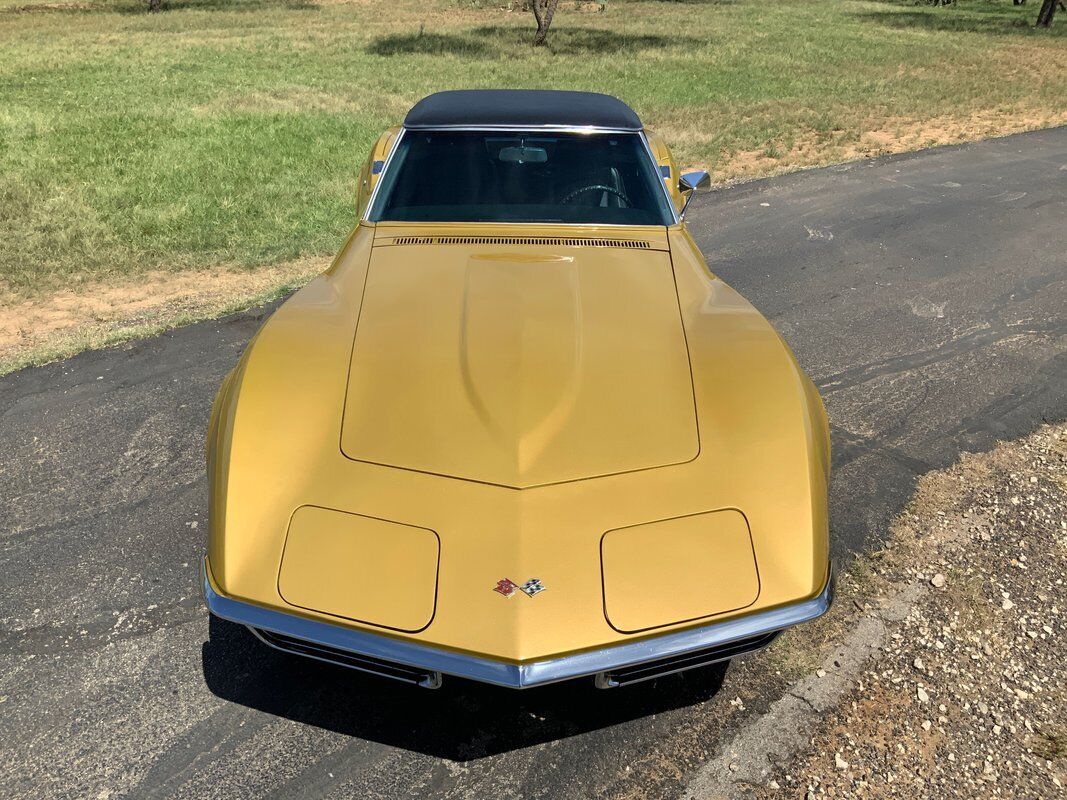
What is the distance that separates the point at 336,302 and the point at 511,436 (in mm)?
1129

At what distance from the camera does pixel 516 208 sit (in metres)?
3.76

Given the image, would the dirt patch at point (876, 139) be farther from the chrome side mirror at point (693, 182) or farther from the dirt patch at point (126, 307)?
the dirt patch at point (126, 307)

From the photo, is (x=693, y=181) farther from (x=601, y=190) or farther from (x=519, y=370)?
(x=519, y=370)

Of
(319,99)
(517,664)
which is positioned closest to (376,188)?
(517,664)

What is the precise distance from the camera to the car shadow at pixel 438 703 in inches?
99.7

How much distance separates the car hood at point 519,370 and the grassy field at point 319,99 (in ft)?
12.4

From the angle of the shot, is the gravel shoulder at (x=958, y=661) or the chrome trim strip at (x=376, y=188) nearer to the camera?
the gravel shoulder at (x=958, y=661)

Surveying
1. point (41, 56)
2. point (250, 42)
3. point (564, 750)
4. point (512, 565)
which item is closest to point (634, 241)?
point (512, 565)

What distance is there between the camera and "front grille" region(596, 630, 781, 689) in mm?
2176

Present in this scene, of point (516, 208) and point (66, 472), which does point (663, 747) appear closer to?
point (516, 208)

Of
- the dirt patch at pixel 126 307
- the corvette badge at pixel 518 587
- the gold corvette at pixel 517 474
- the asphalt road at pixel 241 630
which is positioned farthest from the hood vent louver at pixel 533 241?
the dirt patch at pixel 126 307

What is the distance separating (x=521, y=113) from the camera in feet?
13.4

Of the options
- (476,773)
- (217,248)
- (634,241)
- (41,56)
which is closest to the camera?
(476,773)

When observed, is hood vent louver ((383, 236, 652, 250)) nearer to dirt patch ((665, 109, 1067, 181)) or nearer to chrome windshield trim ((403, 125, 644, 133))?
chrome windshield trim ((403, 125, 644, 133))
